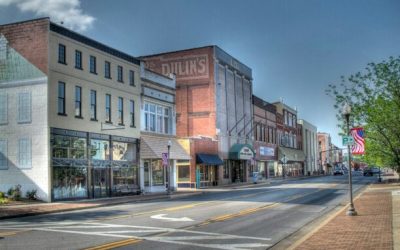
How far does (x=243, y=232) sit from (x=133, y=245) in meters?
3.79

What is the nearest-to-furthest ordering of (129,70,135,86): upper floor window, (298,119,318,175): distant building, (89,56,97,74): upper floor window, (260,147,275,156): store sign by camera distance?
1. (89,56,97,74): upper floor window
2. (129,70,135,86): upper floor window
3. (260,147,275,156): store sign
4. (298,119,318,175): distant building

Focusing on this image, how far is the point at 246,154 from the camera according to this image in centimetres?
6544

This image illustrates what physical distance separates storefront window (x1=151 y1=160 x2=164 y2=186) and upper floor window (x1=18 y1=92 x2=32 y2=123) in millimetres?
A: 13325

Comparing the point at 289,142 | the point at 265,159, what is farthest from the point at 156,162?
the point at 289,142

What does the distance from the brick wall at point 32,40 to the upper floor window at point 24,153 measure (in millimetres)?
4439

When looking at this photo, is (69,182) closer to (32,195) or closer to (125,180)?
(32,195)

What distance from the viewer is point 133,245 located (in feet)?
40.4

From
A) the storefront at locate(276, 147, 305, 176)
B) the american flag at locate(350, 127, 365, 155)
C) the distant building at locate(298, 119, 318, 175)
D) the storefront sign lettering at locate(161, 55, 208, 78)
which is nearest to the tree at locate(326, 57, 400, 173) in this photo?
the american flag at locate(350, 127, 365, 155)

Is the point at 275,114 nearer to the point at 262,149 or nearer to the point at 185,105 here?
the point at 262,149

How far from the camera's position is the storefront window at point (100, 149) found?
115ft

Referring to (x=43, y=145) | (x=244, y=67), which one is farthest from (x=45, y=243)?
(x=244, y=67)

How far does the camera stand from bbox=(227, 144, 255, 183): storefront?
205ft

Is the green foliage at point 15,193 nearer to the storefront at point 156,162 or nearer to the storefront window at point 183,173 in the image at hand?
the storefront at point 156,162

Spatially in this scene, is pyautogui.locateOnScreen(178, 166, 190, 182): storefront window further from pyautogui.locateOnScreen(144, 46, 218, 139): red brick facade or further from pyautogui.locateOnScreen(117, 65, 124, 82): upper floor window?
pyautogui.locateOnScreen(117, 65, 124, 82): upper floor window
